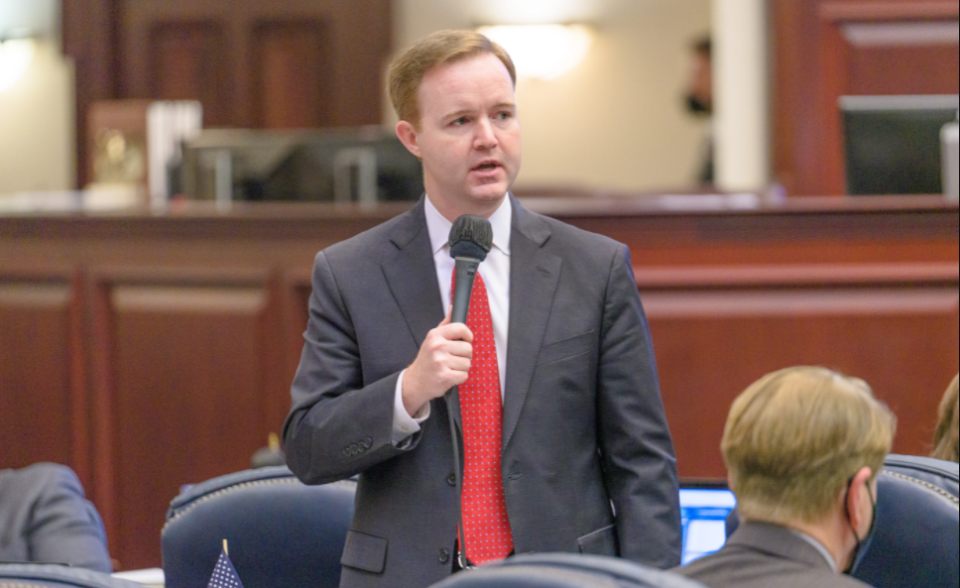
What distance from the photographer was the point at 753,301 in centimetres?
290

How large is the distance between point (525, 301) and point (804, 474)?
0.47 m

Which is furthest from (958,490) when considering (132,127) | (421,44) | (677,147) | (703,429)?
(677,147)

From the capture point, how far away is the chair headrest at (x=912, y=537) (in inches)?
59.5

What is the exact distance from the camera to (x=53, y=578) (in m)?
1.20

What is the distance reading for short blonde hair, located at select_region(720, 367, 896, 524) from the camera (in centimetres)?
121

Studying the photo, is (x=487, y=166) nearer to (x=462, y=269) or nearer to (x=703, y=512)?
(x=462, y=269)

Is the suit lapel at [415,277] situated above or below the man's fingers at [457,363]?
above

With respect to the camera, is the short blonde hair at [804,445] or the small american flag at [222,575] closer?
the short blonde hair at [804,445]

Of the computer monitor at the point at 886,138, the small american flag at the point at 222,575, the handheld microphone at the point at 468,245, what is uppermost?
the computer monitor at the point at 886,138

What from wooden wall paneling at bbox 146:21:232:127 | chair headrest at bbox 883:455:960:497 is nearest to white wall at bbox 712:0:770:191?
chair headrest at bbox 883:455:960:497

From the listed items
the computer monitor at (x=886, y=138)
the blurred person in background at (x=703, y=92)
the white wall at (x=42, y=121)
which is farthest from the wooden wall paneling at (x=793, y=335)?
the white wall at (x=42, y=121)

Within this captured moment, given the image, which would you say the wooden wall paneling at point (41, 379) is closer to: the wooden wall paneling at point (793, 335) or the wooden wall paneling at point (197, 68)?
the wooden wall paneling at point (793, 335)

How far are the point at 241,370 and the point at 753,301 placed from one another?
1.43 meters

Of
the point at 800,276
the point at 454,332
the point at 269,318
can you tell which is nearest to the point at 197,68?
the point at 269,318
